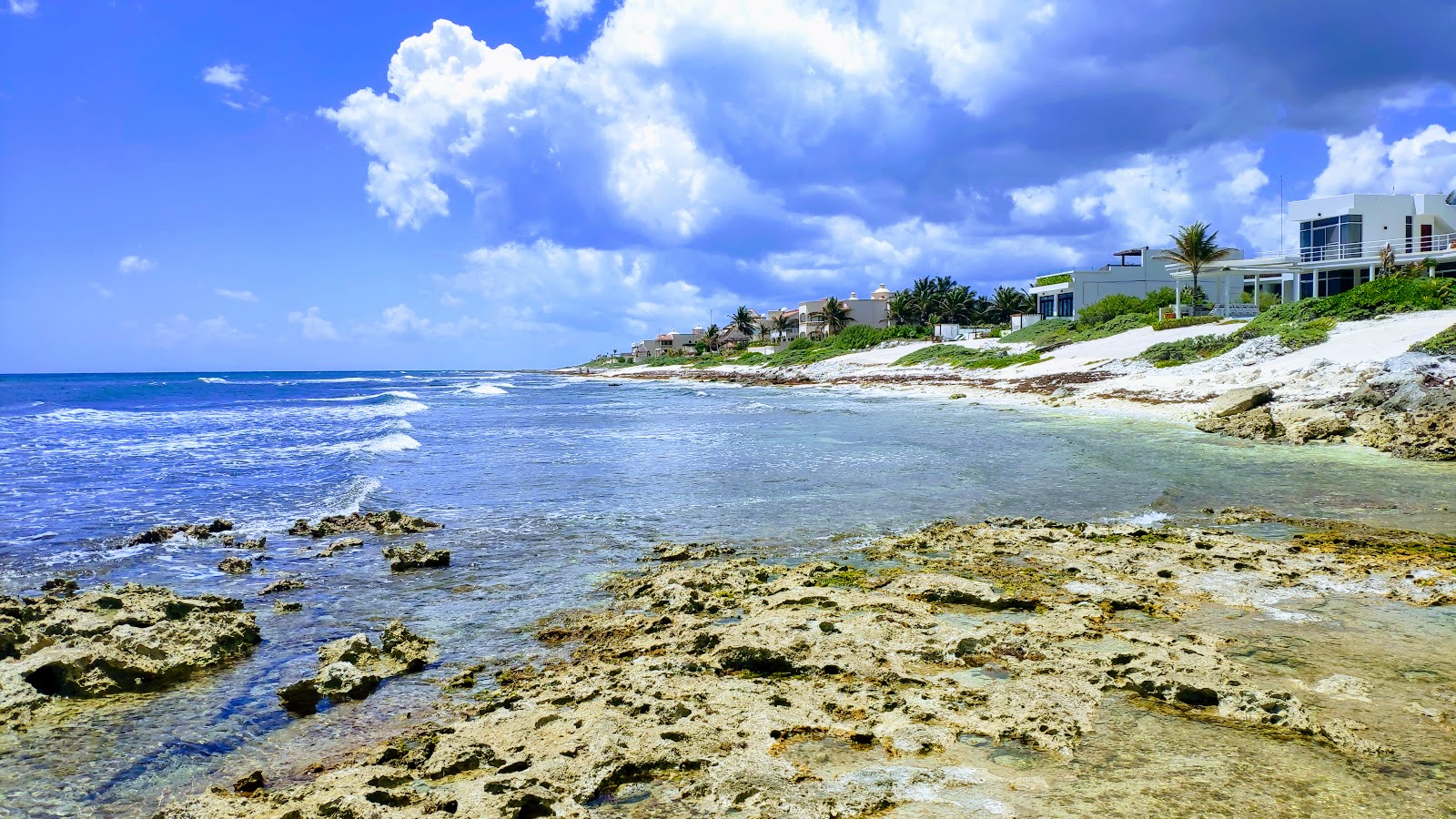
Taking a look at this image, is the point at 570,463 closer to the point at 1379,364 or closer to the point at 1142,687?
the point at 1142,687

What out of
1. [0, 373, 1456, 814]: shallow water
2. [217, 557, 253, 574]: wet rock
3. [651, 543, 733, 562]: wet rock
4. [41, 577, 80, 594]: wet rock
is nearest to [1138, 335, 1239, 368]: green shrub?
[0, 373, 1456, 814]: shallow water

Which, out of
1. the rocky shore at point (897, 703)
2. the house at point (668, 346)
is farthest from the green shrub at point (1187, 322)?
the house at point (668, 346)

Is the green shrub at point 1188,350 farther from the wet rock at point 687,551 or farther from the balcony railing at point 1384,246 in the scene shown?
the wet rock at point 687,551

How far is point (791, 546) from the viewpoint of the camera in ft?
35.9

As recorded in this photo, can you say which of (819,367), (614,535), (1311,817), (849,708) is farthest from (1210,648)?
(819,367)

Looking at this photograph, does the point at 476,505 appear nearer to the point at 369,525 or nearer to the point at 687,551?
the point at 369,525

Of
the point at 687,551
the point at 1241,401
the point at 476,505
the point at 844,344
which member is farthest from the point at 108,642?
the point at 844,344

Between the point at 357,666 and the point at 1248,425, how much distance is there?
22.2 metres

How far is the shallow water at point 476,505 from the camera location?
5.74m

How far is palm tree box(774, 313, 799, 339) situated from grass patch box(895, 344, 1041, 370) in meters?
52.6

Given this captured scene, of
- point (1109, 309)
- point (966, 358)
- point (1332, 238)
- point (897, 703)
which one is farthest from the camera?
point (966, 358)

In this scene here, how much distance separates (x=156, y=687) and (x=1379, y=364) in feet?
105

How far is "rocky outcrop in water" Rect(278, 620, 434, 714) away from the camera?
6.16 m

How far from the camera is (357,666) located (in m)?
6.73
